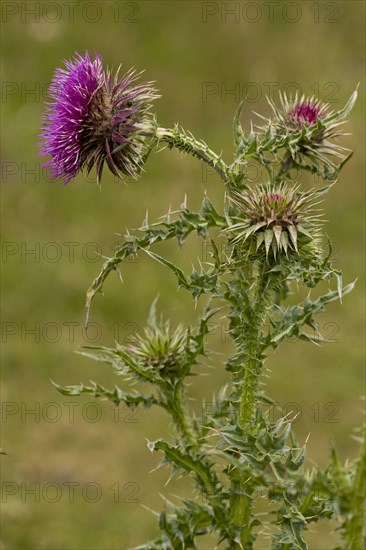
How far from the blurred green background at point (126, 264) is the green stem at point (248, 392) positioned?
1.46 m

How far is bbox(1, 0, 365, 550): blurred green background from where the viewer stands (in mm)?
7172

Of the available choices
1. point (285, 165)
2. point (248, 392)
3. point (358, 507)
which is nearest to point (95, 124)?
point (285, 165)

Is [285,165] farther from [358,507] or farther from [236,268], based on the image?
[358,507]

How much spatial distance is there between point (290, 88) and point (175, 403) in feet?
24.1

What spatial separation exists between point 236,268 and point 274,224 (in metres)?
0.24

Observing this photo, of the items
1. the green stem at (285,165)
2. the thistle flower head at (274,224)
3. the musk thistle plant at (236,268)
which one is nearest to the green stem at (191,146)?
the musk thistle plant at (236,268)

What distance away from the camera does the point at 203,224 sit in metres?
3.81

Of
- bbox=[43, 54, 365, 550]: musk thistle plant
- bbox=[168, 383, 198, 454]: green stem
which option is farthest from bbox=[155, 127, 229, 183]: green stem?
bbox=[168, 383, 198, 454]: green stem

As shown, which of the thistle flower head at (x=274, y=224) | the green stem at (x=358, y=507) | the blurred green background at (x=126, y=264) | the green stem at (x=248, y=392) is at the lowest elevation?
the green stem at (x=358, y=507)

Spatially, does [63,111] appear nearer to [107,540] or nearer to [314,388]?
[107,540]

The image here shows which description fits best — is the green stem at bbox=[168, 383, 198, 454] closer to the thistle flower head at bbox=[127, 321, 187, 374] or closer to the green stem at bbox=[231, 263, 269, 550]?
the thistle flower head at bbox=[127, 321, 187, 374]

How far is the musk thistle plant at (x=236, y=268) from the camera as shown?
3.66 m

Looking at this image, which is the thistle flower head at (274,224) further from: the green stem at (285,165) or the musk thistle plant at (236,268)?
the green stem at (285,165)

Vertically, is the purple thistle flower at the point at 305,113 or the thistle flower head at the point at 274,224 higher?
the purple thistle flower at the point at 305,113
